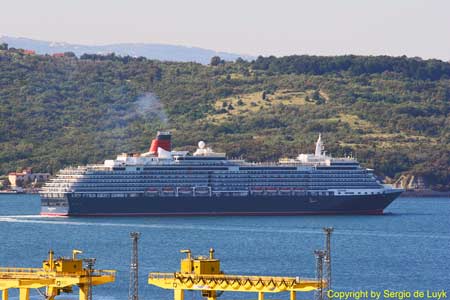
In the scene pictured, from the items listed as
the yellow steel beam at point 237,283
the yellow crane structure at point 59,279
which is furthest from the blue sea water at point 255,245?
the yellow steel beam at point 237,283

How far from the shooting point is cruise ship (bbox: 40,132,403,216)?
14125cm

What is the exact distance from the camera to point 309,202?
144625 millimetres

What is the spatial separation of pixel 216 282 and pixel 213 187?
92257mm

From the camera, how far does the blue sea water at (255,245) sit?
3258 inches

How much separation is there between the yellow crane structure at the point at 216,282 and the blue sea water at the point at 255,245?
1735 centimetres

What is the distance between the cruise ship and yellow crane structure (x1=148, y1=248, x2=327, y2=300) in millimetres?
87173

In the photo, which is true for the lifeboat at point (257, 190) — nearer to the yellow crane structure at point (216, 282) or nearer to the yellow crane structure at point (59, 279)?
the yellow crane structure at point (59, 279)

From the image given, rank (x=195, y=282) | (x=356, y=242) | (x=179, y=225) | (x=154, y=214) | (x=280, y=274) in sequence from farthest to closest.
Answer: (x=154, y=214)
(x=179, y=225)
(x=356, y=242)
(x=280, y=274)
(x=195, y=282)

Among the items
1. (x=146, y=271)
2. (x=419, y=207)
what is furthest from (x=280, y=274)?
(x=419, y=207)

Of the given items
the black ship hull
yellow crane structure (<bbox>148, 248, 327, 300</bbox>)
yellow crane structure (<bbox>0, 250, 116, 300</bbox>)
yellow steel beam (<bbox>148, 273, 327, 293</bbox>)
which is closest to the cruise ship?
the black ship hull

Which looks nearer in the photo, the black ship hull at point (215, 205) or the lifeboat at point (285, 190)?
the black ship hull at point (215, 205)

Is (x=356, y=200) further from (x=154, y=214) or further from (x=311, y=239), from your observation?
(x=311, y=239)

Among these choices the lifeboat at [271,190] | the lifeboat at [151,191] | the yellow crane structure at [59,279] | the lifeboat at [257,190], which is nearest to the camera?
the yellow crane structure at [59,279]

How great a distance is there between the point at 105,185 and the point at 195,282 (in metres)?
90.5
